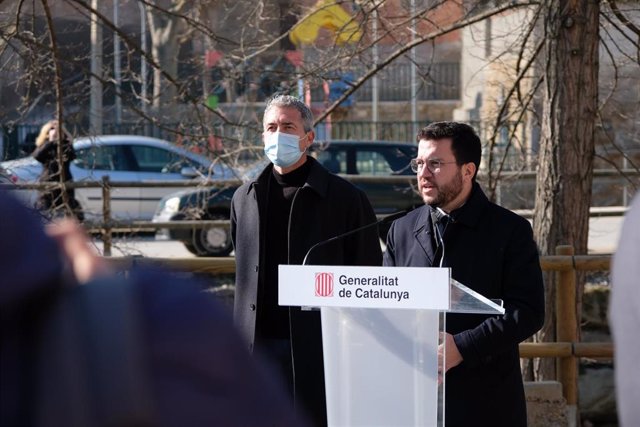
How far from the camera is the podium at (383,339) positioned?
3516 millimetres

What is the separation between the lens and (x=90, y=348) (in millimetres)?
1132

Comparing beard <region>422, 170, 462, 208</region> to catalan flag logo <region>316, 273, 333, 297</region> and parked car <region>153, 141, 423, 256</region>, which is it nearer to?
catalan flag logo <region>316, 273, 333, 297</region>

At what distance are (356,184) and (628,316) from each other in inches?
462

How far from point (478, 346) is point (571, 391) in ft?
8.55

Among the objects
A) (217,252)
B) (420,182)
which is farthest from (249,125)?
(217,252)

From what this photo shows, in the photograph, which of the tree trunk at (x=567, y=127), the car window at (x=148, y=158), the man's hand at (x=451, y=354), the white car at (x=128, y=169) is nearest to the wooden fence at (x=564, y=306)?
the tree trunk at (x=567, y=127)

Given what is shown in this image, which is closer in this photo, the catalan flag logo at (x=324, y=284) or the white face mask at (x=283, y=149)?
the catalan flag logo at (x=324, y=284)

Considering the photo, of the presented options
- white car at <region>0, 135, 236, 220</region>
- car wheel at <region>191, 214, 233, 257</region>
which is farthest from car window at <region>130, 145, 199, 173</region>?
car wheel at <region>191, 214, 233, 257</region>

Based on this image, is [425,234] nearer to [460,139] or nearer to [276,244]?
[460,139]

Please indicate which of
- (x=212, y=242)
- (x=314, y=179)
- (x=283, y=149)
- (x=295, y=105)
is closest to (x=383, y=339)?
(x=314, y=179)

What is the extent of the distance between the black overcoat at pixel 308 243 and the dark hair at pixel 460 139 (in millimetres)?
607

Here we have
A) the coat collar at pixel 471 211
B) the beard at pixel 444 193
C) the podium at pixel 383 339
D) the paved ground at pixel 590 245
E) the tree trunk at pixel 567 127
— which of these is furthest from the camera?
the paved ground at pixel 590 245

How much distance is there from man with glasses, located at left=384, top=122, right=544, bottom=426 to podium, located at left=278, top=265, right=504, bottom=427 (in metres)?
0.34

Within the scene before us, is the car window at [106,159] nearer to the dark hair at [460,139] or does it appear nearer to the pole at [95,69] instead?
the pole at [95,69]
